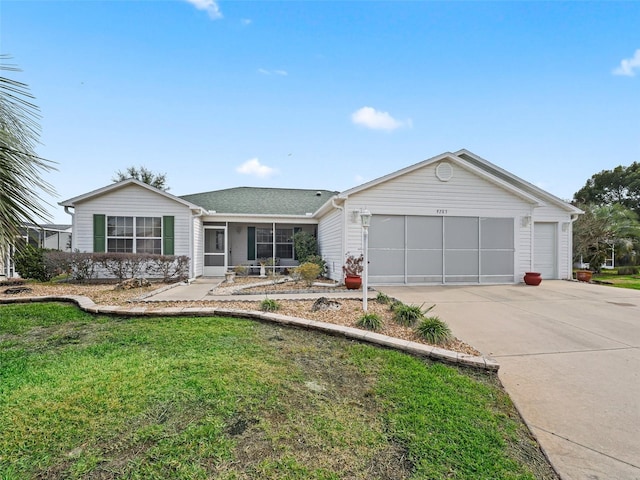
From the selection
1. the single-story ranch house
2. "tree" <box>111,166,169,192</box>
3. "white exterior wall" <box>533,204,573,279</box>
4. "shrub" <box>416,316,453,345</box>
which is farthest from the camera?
"tree" <box>111,166,169,192</box>

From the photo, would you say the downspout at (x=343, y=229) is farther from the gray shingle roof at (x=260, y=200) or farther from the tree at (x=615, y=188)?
the tree at (x=615, y=188)

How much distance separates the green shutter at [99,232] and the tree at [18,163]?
1163 centimetres

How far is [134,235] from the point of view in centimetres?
1156

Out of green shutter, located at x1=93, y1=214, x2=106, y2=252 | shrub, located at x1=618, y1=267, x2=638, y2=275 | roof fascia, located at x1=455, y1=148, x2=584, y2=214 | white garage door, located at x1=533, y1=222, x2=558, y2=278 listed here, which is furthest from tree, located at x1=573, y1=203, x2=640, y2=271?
green shutter, located at x1=93, y1=214, x2=106, y2=252

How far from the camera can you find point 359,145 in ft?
51.1

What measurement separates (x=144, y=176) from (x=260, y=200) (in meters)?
19.8

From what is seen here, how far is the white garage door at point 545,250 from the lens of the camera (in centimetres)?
1260

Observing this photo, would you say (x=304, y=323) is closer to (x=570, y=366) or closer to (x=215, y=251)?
(x=570, y=366)

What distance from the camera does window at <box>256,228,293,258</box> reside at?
48.3ft

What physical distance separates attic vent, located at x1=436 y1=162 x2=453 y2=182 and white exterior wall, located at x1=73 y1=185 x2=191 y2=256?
959cm

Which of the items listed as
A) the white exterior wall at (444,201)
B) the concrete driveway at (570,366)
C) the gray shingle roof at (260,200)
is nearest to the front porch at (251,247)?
the gray shingle roof at (260,200)

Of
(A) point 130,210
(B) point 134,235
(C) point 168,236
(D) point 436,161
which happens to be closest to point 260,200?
(C) point 168,236

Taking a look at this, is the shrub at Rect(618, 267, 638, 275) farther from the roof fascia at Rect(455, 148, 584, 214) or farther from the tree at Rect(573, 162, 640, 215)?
the tree at Rect(573, 162, 640, 215)

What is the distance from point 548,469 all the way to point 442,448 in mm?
733
